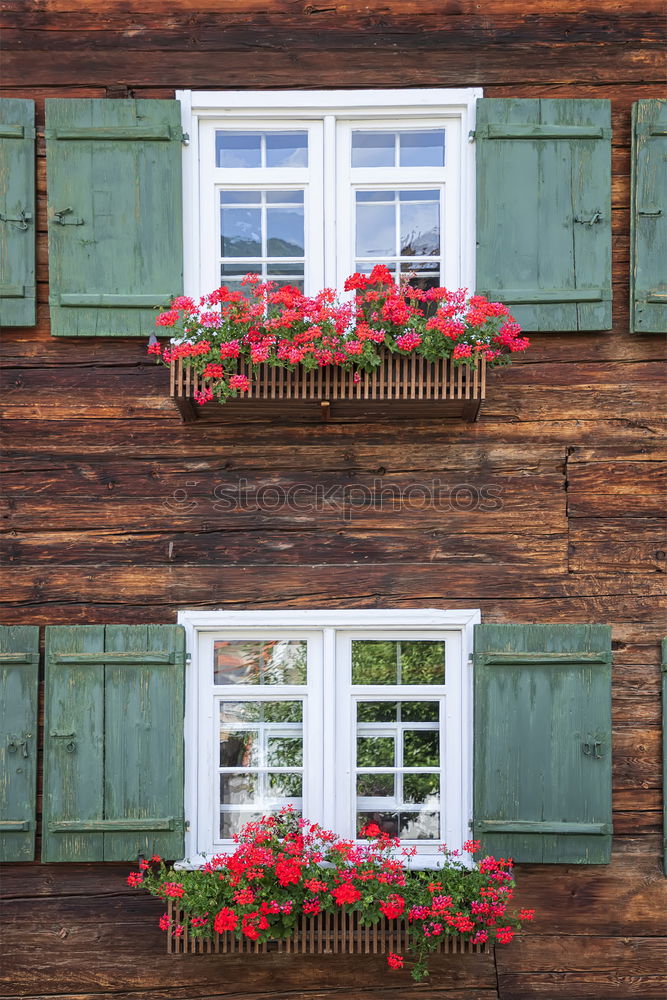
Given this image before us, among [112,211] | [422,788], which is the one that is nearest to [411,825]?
[422,788]

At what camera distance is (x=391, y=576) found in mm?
5473

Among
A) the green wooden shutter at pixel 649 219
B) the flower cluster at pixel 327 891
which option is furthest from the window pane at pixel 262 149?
the flower cluster at pixel 327 891

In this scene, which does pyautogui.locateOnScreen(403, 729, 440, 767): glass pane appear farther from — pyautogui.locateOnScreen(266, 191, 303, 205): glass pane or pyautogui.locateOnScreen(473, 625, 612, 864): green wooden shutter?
pyautogui.locateOnScreen(266, 191, 303, 205): glass pane

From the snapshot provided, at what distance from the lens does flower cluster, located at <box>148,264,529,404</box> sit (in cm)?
498

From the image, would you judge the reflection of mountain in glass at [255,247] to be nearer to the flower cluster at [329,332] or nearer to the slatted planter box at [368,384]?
the flower cluster at [329,332]

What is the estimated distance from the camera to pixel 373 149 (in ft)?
18.4

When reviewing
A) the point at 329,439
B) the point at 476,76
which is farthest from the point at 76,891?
the point at 476,76

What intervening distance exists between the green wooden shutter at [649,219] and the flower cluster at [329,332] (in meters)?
0.85

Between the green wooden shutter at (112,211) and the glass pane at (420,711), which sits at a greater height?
the green wooden shutter at (112,211)

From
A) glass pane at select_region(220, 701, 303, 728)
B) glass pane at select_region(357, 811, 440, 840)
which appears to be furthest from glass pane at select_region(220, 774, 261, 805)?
glass pane at select_region(357, 811, 440, 840)

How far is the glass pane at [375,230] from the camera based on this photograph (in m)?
5.61

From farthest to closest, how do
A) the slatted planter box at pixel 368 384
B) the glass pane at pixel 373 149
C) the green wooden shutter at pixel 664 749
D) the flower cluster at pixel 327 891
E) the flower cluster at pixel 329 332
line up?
the glass pane at pixel 373 149 < the green wooden shutter at pixel 664 749 < the slatted planter box at pixel 368 384 < the flower cluster at pixel 329 332 < the flower cluster at pixel 327 891

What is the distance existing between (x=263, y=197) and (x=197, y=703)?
9.22 ft

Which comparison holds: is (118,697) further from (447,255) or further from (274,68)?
(274,68)
